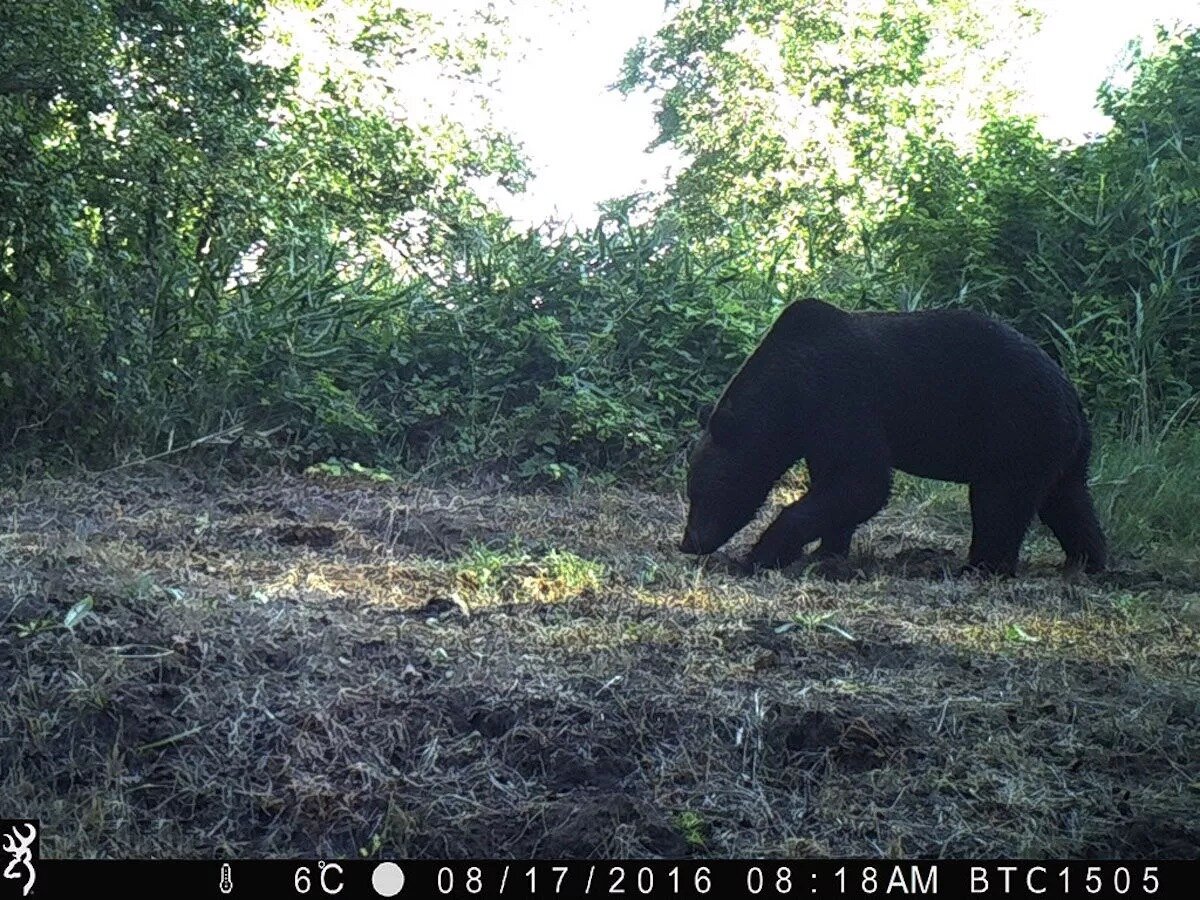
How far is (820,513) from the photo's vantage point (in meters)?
6.16

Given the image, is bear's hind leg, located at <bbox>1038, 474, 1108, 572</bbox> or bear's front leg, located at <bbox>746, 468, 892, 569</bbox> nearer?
bear's front leg, located at <bbox>746, 468, 892, 569</bbox>

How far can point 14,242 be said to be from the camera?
22.5 feet

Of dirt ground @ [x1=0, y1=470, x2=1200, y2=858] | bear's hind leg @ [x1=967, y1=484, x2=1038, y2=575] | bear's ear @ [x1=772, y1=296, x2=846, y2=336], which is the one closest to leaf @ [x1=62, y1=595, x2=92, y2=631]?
dirt ground @ [x1=0, y1=470, x2=1200, y2=858]

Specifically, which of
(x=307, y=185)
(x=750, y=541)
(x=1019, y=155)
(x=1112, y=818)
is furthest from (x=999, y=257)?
(x=1112, y=818)

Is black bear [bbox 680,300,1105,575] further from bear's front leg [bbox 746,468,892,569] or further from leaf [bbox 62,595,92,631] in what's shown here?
leaf [bbox 62,595,92,631]

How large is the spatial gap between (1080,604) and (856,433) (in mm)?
1393

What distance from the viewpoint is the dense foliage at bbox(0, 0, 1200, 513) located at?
7.27 metres

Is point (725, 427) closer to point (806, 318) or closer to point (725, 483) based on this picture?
point (725, 483)

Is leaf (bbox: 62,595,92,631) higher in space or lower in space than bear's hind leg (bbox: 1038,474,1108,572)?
higher

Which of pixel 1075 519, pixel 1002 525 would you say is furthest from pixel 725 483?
pixel 1075 519
